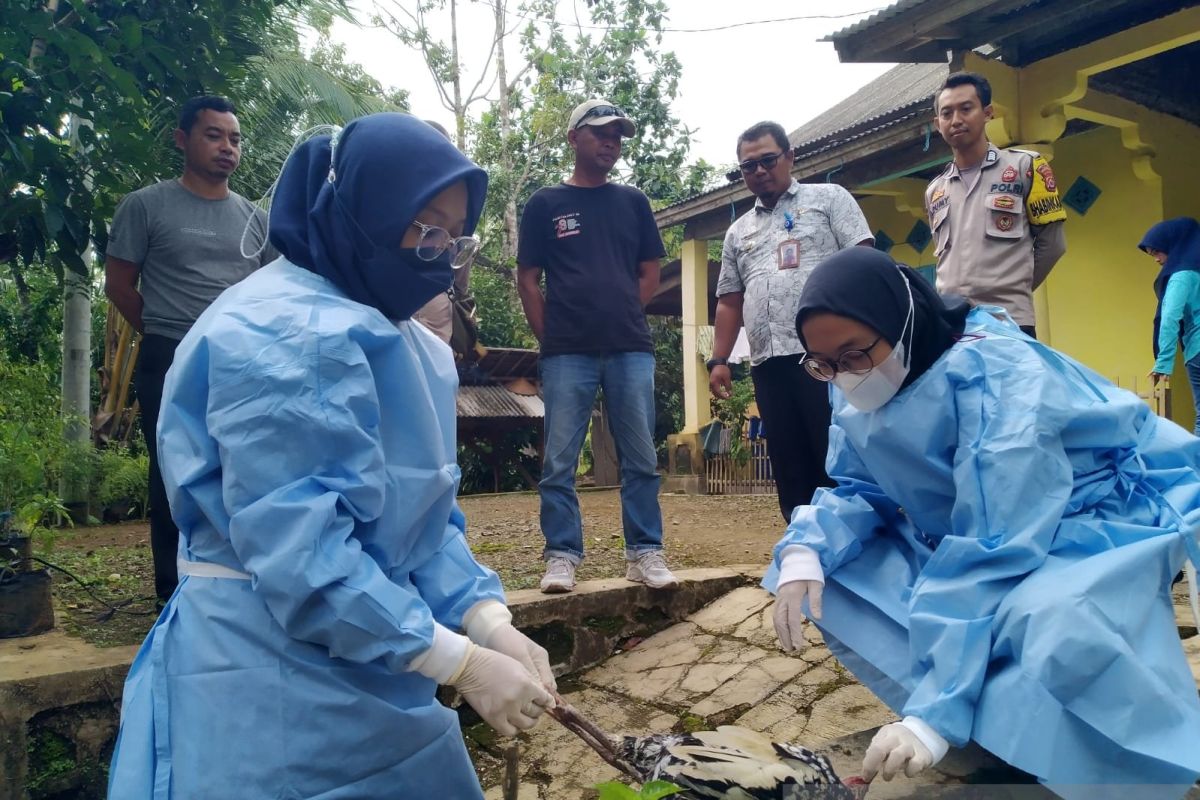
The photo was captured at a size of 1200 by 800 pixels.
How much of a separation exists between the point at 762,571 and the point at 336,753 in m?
3.32

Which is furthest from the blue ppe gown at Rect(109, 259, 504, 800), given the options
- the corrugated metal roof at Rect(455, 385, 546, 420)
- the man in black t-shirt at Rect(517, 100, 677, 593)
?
the corrugated metal roof at Rect(455, 385, 546, 420)

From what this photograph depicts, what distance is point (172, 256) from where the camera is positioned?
12.4 ft

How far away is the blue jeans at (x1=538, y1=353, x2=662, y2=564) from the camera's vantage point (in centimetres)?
399

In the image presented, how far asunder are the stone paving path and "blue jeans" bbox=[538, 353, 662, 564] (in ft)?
1.54

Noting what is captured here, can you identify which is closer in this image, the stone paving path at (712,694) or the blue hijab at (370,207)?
the blue hijab at (370,207)

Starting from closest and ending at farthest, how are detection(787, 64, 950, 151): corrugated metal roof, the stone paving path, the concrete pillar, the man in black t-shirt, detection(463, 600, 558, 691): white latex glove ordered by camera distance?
detection(463, 600, 558, 691): white latex glove
the stone paving path
the man in black t-shirt
detection(787, 64, 950, 151): corrugated metal roof
the concrete pillar

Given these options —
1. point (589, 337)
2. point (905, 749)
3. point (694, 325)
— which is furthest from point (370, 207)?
point (694, 325)

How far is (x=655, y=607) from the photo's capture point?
421 centimetres

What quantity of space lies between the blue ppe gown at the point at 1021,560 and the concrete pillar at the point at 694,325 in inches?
313

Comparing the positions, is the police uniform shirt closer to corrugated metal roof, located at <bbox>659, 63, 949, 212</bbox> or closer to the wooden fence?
corrugated metal roof, located at <bbox>659, 63, 949, 212</bbox>

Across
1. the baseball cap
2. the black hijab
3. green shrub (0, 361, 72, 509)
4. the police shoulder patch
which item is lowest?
green shrub (0, 361, 72, 509)

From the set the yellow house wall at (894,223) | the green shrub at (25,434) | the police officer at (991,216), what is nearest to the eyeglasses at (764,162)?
the police officer at (991,216)

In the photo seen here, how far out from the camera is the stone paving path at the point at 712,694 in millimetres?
3191

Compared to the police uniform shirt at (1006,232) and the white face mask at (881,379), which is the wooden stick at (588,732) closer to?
the white face mask at (881,379)
